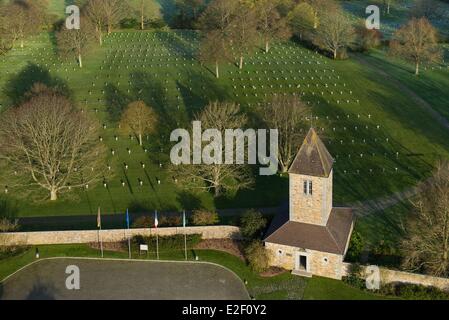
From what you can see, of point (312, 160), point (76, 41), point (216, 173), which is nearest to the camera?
point (312, 160)

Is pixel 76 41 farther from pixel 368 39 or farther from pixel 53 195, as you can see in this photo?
pixel 368 39

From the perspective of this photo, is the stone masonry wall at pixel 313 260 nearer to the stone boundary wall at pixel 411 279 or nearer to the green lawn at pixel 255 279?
the green lawn at pixel 255 279

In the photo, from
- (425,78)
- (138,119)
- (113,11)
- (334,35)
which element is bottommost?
(138,119)

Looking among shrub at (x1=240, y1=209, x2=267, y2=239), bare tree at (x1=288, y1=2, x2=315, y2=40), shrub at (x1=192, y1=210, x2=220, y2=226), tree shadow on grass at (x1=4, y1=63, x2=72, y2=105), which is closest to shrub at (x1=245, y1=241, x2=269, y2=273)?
shrub at (x1=240, y1=209, x2=267, y2=239)

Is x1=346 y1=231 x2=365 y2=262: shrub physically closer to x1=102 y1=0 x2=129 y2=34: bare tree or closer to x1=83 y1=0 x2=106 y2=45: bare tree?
x1=83 y1=0 x2=106 y2=45: bare tree

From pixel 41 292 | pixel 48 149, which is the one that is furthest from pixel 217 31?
pixel 41 292
